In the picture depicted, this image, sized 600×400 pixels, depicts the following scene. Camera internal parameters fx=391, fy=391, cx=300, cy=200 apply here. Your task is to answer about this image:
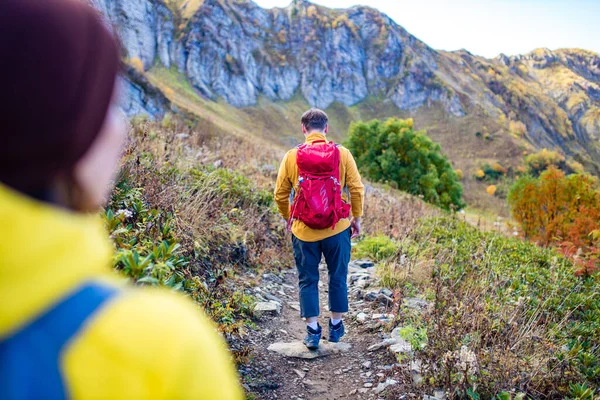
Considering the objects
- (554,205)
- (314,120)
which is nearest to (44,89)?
(314,120)

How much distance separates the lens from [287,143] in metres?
64.2

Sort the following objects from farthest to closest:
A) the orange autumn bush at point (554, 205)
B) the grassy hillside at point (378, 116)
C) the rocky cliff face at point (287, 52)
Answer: the rocky cliff face at point (287, 52)
the grassy hillside at point (378, 116)
the orange autumn bush at point (554, 205)

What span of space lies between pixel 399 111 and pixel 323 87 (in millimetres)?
19405

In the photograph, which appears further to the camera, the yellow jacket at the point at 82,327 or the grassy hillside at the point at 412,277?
the grassy hillside at the point at 412,277

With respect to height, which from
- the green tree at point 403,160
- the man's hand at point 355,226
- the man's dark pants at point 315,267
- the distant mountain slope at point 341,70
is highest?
the distant mountain slope at point 341,70

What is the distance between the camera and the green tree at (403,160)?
84.2 feet

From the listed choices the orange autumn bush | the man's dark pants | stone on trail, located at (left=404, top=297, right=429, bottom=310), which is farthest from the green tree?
the man's dark pants

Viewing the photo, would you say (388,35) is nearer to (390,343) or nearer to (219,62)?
(219,62)

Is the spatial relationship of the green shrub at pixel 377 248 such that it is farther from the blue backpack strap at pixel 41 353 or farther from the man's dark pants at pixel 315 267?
the blue backpack strap at pixel 41 353

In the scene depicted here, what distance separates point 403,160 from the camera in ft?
87.6

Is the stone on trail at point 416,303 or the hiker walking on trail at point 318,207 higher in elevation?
the hiker walking on trail at point 318,207

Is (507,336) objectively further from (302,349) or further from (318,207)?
(318,207)

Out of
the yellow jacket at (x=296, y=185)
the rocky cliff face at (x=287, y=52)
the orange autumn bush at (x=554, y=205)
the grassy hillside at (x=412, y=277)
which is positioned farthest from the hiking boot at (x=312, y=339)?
the rocky cliff face at (x=287, y=52)

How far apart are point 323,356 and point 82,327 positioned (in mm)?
3796
